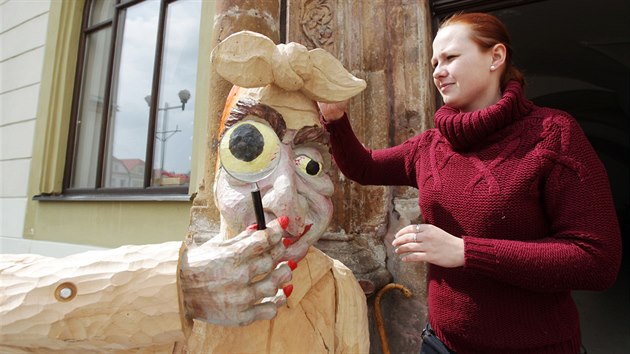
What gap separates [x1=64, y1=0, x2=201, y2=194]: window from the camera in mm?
3018

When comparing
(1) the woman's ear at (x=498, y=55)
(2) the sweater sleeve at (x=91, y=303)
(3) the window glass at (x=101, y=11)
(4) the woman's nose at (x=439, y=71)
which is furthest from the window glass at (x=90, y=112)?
(1) the woman's ear at (x=498, y=55)

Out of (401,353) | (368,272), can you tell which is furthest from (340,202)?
(401,353)

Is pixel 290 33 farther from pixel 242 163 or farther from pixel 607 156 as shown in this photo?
pixel 607 156

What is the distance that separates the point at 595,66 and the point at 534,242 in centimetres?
451

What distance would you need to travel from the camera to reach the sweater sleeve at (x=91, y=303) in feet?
2.34

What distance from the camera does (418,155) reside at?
121 cm

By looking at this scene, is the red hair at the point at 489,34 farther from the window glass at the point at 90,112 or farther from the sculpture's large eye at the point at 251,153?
the window glass at the point at 90,112

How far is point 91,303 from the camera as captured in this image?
724mm

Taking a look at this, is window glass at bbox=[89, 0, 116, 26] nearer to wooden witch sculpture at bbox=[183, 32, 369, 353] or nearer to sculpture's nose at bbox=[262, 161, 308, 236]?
wooden witch sculpture at bbox=[183, 32, 369, 353]

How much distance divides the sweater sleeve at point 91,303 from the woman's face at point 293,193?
223 millimetres

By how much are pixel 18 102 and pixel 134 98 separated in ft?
4.60

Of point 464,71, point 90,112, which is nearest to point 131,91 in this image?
point 90,112

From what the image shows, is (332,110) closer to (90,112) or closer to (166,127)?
(166,127)

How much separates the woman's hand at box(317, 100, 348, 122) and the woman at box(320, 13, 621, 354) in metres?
0.29
